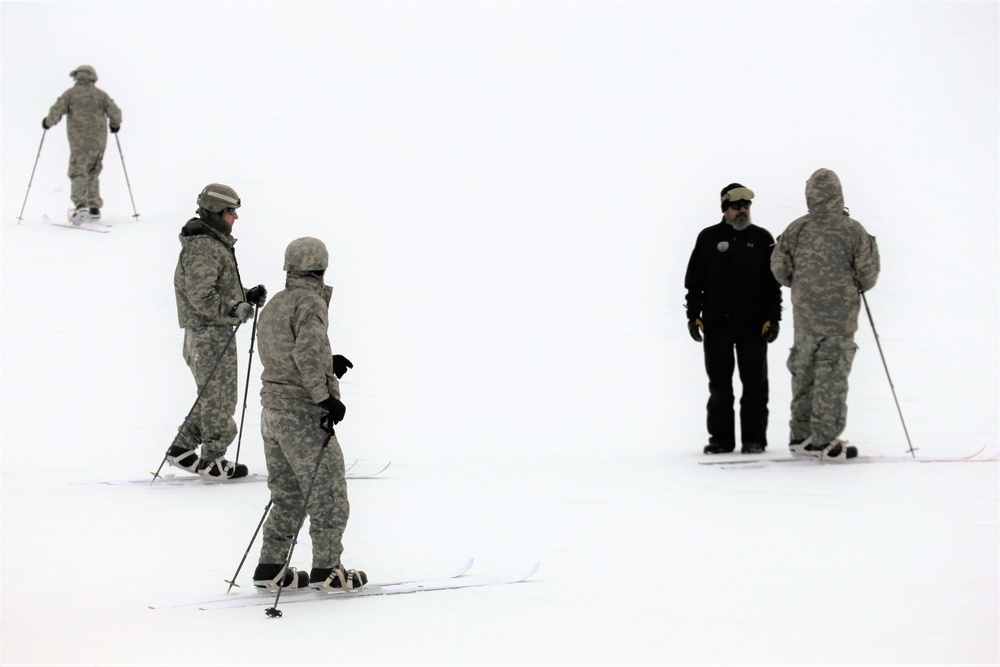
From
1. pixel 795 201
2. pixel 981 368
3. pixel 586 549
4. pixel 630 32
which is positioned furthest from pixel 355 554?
pixel 630 32

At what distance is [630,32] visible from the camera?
3080 centimetres

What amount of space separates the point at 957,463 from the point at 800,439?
3.52ft

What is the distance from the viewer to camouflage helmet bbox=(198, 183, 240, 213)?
8430mm

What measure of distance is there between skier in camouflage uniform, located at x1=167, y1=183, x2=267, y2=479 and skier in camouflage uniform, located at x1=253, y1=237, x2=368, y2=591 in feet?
8.28

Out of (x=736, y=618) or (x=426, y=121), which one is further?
(x=426, y=121)

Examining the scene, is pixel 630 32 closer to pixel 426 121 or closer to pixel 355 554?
pixel 426 121

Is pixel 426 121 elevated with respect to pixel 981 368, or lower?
elevated

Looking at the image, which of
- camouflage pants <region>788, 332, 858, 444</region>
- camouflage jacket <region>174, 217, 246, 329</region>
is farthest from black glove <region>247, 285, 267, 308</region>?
camouflage pants <region>788, 332, 858, 444</region>

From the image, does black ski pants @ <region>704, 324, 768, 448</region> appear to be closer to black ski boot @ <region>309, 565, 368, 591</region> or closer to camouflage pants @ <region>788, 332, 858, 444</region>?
camouflage pants @ <region>788, 332, 858, 444</region>

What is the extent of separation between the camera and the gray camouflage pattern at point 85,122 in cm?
1605

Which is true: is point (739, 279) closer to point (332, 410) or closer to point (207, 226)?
point (207, 226)

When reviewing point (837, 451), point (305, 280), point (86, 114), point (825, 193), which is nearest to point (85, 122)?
point (86, 114)

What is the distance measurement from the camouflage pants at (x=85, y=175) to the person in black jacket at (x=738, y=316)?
945cm

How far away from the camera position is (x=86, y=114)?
16.1m
